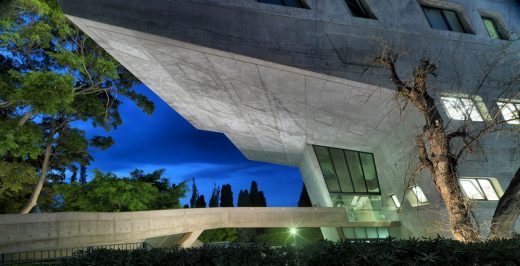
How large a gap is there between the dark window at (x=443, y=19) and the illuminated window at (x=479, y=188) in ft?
21.9

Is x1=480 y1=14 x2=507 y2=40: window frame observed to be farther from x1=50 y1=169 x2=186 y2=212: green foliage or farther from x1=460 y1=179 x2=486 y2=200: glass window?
x1=50 y1=169 x2=186 y2=212: green foliage

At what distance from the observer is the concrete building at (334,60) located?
14.4 metres

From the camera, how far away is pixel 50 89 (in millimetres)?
16969

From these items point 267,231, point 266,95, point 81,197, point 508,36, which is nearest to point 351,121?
point 266,95

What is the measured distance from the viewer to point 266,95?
1828 cm

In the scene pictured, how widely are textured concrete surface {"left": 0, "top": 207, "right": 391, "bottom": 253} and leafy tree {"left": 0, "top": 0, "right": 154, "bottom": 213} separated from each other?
5047 millimetres

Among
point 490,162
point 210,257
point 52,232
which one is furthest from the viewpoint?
point 490,162

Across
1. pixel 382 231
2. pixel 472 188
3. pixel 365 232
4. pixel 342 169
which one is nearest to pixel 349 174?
pixel 342 169

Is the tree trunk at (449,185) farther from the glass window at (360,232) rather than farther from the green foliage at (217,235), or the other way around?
the green foliage at (217,235)

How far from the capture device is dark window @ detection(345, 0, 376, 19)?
1608 centimetres

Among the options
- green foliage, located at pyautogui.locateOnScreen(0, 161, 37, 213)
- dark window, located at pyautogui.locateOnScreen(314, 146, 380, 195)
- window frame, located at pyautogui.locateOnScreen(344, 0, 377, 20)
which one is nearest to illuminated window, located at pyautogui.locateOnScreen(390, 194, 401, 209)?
dark window, located at pyautogui.locateOnScreen(314, 146, 380, 195)

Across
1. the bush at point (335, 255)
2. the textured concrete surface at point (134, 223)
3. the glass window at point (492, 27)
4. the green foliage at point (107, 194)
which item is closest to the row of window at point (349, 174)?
the textured concrete surface at point (134, 223)

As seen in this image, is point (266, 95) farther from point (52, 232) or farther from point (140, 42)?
point (52, 232)

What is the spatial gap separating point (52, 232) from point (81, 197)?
338 inches
